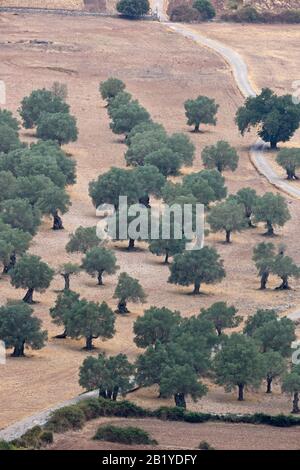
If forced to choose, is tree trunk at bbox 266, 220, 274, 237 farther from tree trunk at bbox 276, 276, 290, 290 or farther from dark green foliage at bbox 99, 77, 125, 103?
dark green foliage at bbox 99, 77, 125, 103

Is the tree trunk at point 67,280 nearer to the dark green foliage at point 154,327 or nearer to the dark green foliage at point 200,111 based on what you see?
the dark green foliage at point 154,327

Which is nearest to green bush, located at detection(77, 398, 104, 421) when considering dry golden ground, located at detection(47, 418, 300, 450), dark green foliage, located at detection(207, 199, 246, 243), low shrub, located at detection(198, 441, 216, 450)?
dry golden ground, located at detection(47, 418, 300, 450)

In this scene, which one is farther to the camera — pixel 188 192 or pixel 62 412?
pixel 188 192

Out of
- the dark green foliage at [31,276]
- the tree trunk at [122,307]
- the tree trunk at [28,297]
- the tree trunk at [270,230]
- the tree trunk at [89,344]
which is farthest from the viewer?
the tree trunk at [270,230]

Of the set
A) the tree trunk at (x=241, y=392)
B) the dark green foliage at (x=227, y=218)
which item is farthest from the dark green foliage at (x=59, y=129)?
the tree trunk at (x=241, y=392)

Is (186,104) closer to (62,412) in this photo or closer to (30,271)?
(30,271)

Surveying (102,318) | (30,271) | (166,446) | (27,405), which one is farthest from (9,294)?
(166,446)

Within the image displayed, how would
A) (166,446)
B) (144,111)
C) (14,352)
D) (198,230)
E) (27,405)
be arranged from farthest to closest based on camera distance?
1. (144,111)
2. (198,230)
3. (14,352)
4. (27,405)
5. (166,446)
